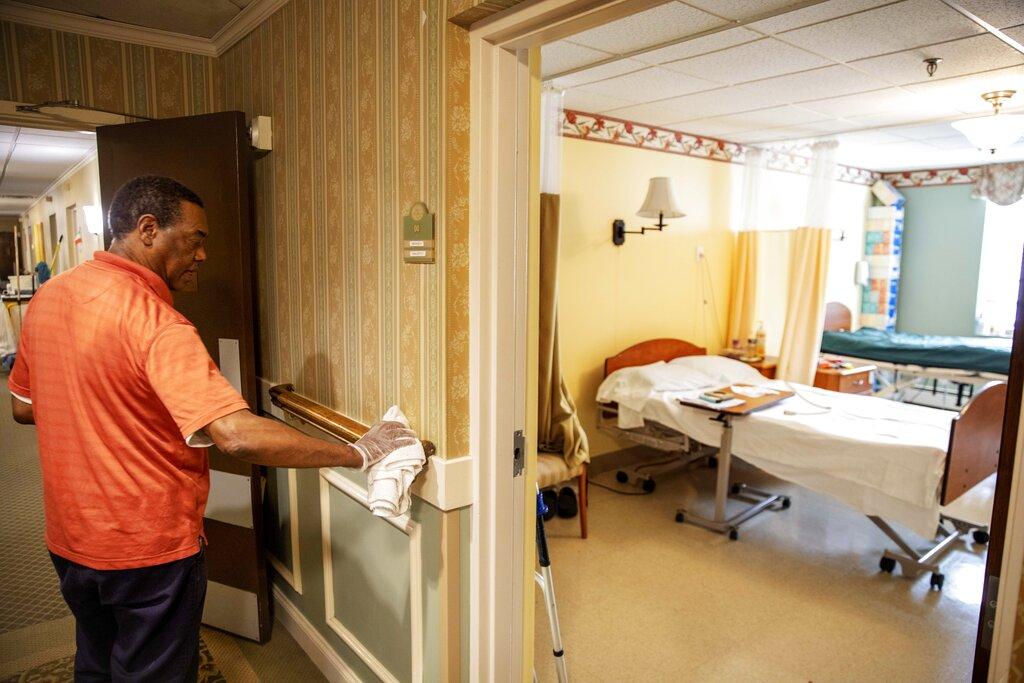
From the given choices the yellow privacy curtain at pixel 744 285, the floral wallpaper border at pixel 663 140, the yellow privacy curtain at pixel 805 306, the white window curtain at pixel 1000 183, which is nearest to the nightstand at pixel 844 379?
the yellow privacy curtain at pixel 805 306

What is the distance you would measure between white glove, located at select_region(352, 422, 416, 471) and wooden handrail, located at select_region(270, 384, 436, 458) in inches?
2.2

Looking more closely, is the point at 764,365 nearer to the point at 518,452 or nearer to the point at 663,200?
the point at 663,200

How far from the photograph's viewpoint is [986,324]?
21.3 ft

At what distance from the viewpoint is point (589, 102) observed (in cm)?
379

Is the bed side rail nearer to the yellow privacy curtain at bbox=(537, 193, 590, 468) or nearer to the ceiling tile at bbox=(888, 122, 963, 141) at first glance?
the yellow privacy curtain at bbox=(537, 193, 590, 468)

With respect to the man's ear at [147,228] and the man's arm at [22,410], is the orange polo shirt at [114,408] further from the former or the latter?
the man's arm at [22,410]

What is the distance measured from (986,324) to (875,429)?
4.59 metres

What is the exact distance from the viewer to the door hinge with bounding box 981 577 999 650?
0.98 m

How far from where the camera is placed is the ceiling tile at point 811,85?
3.22m

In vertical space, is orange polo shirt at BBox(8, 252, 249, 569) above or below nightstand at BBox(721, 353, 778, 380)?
above

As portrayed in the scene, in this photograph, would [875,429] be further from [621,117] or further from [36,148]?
[36,148]

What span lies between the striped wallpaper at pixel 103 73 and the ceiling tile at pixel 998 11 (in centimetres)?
308

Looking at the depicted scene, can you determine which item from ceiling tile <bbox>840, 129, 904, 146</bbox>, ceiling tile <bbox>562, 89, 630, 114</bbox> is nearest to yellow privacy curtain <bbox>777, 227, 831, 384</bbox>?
ceiling tile <bbox>840, 129, 904, 146</bbox>

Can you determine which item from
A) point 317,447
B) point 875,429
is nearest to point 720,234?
point 875,429
